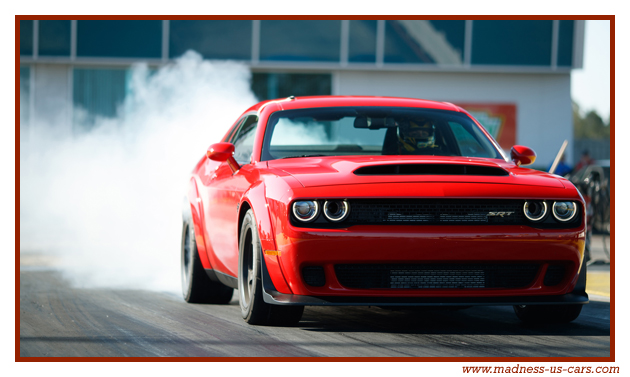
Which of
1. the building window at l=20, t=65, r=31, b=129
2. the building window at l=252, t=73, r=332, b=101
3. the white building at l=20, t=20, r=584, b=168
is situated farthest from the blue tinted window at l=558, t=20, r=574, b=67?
the building window at l=20, t=65, r=31, b=129

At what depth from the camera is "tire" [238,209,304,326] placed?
551 cm

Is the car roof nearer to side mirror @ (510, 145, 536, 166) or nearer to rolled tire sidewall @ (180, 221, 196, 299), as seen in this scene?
side mirror @ (510, 145, 536, 166)

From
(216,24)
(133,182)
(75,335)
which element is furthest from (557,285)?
(216,24)

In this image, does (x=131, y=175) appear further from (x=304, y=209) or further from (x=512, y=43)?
(x=304, y=209)

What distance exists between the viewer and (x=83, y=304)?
735 cm

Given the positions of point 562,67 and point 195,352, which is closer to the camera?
point 195,352

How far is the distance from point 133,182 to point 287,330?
11480mm

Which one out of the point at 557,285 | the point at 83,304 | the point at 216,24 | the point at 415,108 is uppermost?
the point at 216,24

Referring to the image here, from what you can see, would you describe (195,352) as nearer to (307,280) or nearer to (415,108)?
(307,280)

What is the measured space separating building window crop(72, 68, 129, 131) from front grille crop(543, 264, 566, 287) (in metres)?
19.4

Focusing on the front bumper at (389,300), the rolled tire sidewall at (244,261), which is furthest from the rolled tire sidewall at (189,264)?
the front bumper at (389,300)

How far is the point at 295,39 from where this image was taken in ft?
76.3

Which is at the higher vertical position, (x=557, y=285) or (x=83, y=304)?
(x=557, y=285)

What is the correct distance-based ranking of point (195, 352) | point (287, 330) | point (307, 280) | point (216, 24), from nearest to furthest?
point (195, 352)
point (307, 280)
point (287, 330)
point (216, 24)
